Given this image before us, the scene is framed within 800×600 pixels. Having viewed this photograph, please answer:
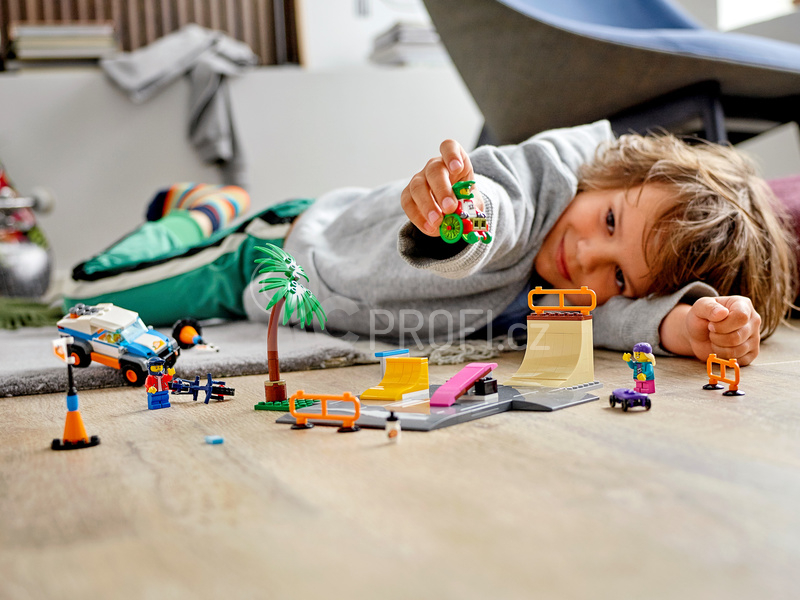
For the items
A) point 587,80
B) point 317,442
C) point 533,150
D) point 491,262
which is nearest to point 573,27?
point 587,80

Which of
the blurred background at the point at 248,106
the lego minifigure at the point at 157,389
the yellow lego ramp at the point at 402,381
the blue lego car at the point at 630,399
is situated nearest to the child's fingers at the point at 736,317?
the blue lego car at the point at 630,399

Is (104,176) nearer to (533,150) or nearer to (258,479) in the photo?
(533,150)

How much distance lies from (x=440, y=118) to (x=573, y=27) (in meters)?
1.34

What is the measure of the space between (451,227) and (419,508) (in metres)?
0.38

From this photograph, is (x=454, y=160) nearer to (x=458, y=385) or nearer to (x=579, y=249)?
(x=458, y=385)

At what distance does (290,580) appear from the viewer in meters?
0.31

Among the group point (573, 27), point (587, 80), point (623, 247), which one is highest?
point (573, 27)

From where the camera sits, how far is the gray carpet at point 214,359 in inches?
31.2

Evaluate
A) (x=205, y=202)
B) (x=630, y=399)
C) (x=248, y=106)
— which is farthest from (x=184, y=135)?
(x=630, y=399)

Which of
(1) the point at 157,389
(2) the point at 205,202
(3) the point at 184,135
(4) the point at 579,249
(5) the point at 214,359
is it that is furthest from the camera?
(3) the point at 184,135

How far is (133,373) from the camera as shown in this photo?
785 millimetres

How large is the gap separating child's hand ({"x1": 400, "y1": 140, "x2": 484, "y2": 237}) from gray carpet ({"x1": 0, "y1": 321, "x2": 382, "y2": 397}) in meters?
0.25

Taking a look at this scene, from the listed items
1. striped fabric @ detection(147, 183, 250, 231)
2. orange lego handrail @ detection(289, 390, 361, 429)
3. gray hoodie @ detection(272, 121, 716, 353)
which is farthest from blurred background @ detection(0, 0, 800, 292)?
orange lego handrail @ detection(289, 390, 361, 429)

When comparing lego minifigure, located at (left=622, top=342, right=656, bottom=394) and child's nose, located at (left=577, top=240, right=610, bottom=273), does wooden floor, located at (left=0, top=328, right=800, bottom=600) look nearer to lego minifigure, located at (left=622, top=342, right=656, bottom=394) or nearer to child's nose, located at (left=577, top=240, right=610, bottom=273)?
lego minifigure, located at (left=622, top=342, right=656, bottom=394)
